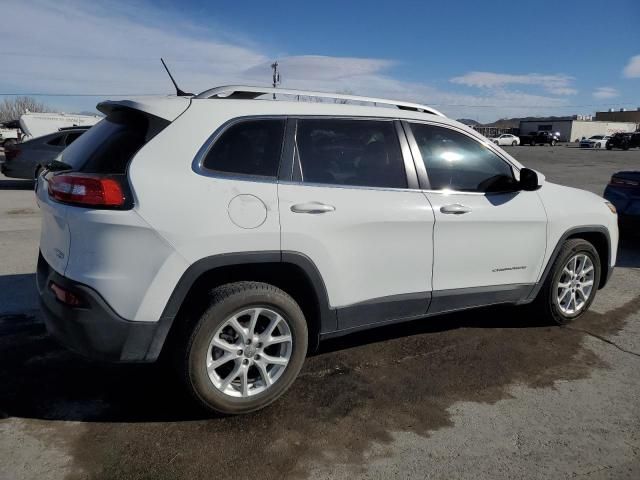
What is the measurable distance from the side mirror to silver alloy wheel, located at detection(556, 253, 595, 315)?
878 millimetres

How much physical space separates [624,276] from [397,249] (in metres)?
4.17

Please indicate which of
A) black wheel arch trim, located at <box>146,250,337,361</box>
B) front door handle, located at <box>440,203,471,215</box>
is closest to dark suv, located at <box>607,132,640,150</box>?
front door handle, located at <box>440,203,471,215</box>

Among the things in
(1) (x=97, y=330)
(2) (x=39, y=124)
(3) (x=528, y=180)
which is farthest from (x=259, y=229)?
(2) (x=39, y=124)

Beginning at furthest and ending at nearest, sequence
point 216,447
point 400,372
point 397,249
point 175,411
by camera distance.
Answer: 1. point 400,372
2. point 397,249
3. point 175,411
4. point 216,447

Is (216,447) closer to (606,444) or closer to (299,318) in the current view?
(299,318)

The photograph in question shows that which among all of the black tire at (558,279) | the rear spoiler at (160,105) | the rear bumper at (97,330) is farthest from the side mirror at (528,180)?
the rear bumper at (97,330)

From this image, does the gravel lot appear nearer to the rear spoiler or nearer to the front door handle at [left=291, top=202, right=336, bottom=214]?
the front door handle at [left=291, top=202, right=336, bottom=214]

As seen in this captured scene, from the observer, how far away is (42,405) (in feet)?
10.1

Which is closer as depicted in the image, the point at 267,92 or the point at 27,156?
the point at 267,92

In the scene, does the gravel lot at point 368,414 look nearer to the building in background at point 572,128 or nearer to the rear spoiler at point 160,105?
the rear spoiler at point 160,105

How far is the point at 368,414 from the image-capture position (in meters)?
3.06

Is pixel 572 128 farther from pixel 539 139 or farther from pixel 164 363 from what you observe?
pixel 164 363

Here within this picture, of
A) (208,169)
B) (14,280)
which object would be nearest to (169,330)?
(208,169)

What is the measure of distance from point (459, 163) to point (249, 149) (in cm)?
160
